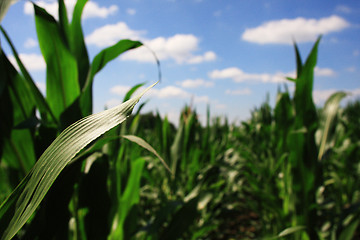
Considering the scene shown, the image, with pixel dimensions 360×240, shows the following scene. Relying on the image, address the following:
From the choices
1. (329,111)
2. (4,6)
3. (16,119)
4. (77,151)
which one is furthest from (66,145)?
(329,111)

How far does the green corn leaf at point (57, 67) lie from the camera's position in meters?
0.58

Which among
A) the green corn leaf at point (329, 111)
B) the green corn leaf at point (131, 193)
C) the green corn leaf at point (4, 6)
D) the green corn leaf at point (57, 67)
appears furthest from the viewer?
the green corn leaf at point (329, 111)

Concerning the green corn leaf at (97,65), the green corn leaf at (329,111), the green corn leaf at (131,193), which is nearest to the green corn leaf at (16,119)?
the green corn leaf at (97,65)

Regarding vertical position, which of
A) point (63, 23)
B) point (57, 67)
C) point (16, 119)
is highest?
point (63, 23)

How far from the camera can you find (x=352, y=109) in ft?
17.0

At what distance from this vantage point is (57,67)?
0.61 meters

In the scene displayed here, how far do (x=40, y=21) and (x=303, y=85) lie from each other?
0.78 metres

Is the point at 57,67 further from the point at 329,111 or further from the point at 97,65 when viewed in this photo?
the point at 329,111

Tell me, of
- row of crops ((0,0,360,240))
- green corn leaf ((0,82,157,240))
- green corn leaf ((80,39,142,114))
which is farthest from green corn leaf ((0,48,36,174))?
green corn leaf ((0,82,157,240))

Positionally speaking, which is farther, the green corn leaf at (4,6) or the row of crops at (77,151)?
the green corn leaf at (4,6)

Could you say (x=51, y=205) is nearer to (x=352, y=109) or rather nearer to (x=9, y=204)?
(x=9, y=204)

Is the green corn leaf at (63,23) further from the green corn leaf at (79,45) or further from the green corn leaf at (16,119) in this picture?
the green corn leaf at (16,119)

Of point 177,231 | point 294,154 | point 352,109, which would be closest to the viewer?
point 177,231

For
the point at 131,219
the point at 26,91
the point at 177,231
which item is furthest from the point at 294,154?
the point at 26,91
